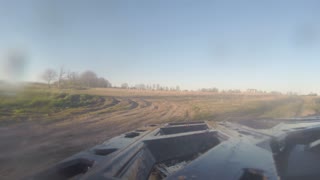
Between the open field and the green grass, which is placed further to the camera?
the green grass

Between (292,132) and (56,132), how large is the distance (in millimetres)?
9727

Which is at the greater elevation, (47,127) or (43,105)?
(43,105)

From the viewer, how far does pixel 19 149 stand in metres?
8.44

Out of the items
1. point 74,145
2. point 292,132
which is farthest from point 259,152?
point 74,145

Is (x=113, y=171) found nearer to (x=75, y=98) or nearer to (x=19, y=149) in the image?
(x=19, y=149)

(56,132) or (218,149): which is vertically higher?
(218,149)

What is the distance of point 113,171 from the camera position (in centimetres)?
188

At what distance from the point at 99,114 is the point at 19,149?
8.67 m

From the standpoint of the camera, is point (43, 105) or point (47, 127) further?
point (43, 105)

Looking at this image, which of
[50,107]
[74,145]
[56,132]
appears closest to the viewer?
[74,145]

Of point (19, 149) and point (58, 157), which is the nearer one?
point (58, 157)

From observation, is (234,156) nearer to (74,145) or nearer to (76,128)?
(74,145)

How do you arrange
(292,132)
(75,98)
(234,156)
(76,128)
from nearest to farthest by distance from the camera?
(234,156) < (292,132) < (76,128) < (75,98)

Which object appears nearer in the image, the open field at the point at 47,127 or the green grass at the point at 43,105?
the open field at the point at 47,127
